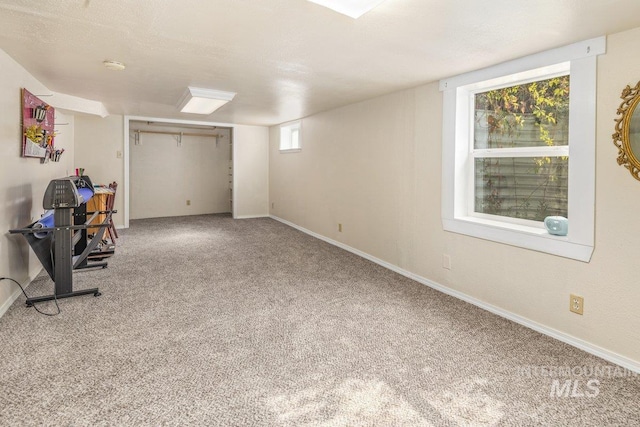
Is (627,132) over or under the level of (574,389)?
over

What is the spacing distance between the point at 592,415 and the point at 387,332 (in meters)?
1.18

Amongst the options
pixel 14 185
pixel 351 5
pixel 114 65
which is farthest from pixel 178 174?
pixel 351 5

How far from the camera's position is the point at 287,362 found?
6.97 feet

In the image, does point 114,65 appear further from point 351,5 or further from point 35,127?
point 351,5

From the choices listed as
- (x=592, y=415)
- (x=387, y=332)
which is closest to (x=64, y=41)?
(x=387, y=332)

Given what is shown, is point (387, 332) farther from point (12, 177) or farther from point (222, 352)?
point (12, 177)

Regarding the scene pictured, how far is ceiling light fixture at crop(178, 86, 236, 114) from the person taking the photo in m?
3.93

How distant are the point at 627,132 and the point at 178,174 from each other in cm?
787

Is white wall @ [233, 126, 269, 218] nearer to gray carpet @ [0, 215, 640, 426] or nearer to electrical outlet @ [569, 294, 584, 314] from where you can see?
gray carpet @ [0, 215, 640, 426]

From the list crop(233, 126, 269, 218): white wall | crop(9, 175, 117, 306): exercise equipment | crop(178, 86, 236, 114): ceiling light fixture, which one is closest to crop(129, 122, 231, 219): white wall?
crop(233, 126, 269, 218): white wall

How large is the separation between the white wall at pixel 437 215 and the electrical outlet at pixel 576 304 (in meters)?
0.04

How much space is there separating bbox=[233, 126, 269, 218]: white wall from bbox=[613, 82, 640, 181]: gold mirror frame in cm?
638

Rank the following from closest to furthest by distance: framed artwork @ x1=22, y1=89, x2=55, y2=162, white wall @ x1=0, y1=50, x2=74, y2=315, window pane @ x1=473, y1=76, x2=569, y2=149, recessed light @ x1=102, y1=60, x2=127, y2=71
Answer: window pane @ x1=473, y1=76, x2=569, y2=149, white wall @ x1=0, y1=50, x2=74, y2=315, recessed light @ x1=102, y1=60, x2=127, y2=71, framed artwork @ x1=22, y1=89, x2=55, y2=162

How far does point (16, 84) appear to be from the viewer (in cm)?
302
